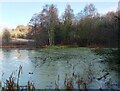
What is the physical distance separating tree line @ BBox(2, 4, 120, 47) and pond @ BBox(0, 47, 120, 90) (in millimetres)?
139

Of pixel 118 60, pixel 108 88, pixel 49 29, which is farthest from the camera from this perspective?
pixel 118 60

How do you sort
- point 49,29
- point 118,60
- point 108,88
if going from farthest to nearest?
1. point 118,60
2. point 49,29
3. point 108,88

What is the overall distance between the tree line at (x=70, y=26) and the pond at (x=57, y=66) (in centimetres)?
14

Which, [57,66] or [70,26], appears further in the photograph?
[57,66]

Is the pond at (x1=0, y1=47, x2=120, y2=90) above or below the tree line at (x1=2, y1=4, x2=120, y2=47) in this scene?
below

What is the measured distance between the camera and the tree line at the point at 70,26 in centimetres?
319

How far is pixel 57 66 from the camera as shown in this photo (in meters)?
3.43

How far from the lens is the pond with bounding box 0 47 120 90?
312 centimetres

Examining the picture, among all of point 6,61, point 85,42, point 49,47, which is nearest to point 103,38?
point 85,42

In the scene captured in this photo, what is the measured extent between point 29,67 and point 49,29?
0.56 metres

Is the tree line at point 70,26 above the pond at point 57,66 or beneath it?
above

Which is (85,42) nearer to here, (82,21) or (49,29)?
(82,21)

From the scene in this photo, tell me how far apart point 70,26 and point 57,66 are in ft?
1.90

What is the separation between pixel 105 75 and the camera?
3.36 m
